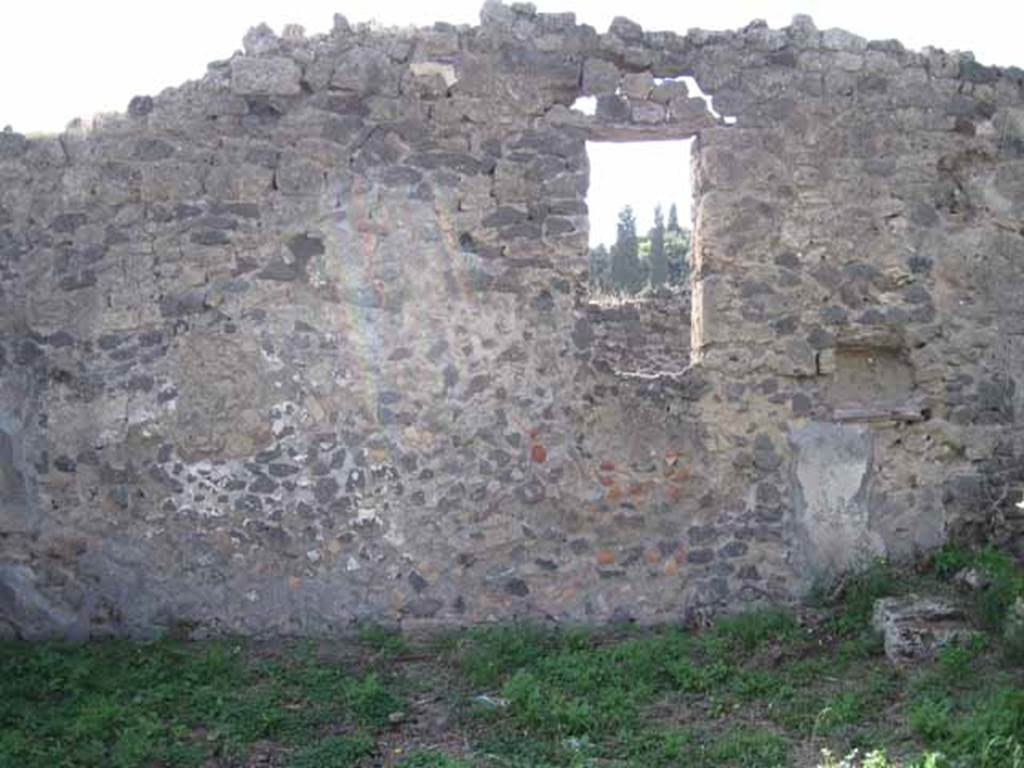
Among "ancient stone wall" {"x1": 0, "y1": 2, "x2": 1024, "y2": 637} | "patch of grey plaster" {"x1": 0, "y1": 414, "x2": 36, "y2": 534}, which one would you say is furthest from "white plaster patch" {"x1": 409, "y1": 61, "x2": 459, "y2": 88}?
"patch of grey plaster" {"x1": 0, "y1": 414, "x2": 36, "y2": 534}

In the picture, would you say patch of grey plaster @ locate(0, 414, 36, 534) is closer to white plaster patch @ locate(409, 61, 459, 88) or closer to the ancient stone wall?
the ancient stone wall

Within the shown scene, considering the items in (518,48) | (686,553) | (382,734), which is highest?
(518,48)

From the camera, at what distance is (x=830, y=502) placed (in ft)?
24.3

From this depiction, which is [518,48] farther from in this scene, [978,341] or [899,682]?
[899,682]

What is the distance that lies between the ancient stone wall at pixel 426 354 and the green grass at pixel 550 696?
395 mm

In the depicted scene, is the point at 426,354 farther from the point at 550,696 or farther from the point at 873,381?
the point at 873,381

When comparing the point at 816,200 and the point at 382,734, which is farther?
the point at 816,200

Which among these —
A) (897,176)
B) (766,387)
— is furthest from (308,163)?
(897,176)

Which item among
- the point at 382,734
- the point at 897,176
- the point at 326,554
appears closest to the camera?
the point at 382,734

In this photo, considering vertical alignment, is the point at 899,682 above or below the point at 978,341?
below

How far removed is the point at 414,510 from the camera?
7.13 metres

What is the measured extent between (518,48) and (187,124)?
2.07 meters

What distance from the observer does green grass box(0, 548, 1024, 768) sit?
536 centimetres

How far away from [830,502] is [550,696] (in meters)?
2.48
